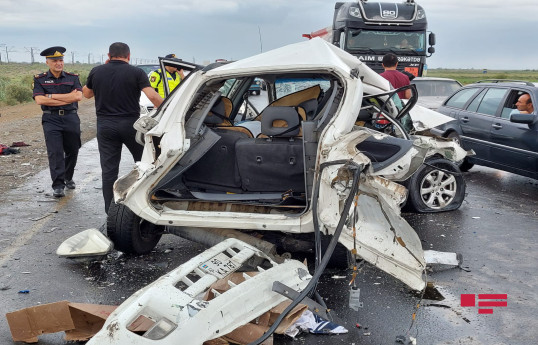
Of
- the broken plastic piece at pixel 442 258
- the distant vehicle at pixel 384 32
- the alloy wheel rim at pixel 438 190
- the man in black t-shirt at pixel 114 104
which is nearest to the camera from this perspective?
the broken plastic piece at pixel 442 258

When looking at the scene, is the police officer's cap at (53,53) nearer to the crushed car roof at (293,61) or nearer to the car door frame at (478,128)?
the crushed car roof at (293,61)

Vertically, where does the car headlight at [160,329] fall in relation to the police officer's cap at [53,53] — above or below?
below

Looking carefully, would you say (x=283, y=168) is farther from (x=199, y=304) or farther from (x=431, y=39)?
(x=431, y=39)

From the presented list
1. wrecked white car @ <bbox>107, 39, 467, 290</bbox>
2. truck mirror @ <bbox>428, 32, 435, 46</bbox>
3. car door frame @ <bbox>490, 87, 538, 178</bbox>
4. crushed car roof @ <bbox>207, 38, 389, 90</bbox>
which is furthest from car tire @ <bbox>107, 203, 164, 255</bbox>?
truck mirror @ <bbox>428, 32, 435, 46</bbox>

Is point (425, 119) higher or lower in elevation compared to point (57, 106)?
lower

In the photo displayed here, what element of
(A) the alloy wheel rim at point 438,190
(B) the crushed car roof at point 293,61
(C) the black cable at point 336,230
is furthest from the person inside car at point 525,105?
(C) the black cable at point 336,230

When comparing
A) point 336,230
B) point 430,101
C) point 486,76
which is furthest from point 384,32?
point 486,76

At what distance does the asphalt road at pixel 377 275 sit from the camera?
4.20 meters

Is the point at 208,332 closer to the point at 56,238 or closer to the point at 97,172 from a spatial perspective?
the point at 56,238

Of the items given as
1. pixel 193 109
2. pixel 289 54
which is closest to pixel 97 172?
pixel 193 109

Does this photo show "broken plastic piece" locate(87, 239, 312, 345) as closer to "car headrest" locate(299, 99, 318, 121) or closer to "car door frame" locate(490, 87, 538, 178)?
"car headrest" locate(299, 99, 318, 121)

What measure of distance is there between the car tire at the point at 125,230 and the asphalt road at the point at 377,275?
118 millimetres

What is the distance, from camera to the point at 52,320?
386 centimetres

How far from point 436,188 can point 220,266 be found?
411 centimetres
